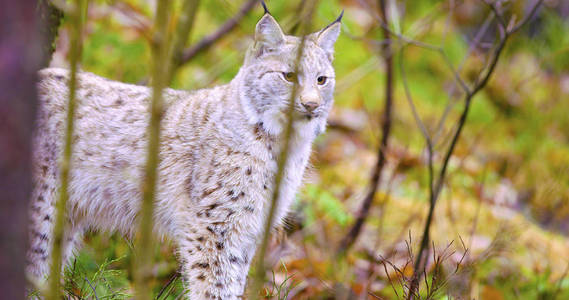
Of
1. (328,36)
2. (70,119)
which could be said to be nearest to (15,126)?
(70,119)

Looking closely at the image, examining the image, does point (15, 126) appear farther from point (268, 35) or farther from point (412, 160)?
point (412, 160)

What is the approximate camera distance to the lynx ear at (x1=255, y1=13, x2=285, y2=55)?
3.75 m

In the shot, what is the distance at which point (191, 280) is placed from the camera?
3691 millimetres

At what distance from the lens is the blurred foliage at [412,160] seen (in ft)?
15.8

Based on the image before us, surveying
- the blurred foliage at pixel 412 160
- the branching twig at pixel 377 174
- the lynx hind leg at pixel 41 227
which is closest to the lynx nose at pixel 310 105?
the blurred foliage at pixel 412 160

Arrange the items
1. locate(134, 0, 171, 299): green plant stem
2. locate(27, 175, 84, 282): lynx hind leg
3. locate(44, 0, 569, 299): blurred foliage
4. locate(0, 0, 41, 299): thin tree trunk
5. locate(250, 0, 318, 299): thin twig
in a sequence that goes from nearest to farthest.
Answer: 1. locate(0, 0, 41, 299): thin tree trunk
2. locate(134, 0, 171, 299): green plant stem
3. locate(250, 0, 318, 299): thin twig
4. locate(27, 175, 84, 282): lynx hind leg
5. locate(44, 0, 569, 299): blurred foliage

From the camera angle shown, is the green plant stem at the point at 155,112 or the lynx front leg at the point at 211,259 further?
the lynx front leg at the point at 211,259

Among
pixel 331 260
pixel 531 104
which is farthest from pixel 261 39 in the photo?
pixel 531 104

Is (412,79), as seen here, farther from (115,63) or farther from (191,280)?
(191,280)

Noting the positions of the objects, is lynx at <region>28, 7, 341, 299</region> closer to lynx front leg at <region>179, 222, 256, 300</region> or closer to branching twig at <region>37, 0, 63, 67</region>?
lynx front leg at <region>179, 222, 256, 300</region>

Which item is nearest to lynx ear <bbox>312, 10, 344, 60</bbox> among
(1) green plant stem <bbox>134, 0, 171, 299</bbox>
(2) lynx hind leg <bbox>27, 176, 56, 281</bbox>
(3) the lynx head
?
(3) the lynx head

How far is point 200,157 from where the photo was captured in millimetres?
3863

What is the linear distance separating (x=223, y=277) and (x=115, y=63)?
3897 mm

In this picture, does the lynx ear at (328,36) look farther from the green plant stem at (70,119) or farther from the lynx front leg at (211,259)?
the green plant stem at (70,119)
